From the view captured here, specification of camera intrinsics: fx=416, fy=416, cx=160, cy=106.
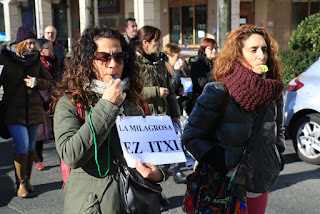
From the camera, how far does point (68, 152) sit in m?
1.93

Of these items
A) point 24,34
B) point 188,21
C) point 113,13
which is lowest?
point 24,34

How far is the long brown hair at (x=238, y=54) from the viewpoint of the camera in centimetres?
284

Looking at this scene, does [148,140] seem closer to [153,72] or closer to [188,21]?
[153,72]

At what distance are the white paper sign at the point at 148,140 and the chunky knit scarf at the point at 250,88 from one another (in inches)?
25.4

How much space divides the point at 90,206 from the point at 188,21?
21701 millimetres

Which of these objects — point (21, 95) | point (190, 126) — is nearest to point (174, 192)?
point (21, 95)

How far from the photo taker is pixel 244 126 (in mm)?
2611

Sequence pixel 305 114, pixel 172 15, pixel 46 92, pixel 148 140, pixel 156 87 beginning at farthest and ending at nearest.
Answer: pixel 172 15, pixel 305 114, pixel 46 92, pixel 156 87, pixel 148 140

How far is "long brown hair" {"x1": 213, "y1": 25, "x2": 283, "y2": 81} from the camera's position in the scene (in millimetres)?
2842

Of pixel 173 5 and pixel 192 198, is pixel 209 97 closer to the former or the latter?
pixel 192 198

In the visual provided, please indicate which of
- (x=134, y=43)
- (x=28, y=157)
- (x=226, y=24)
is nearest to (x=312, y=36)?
(x=226, y=24)

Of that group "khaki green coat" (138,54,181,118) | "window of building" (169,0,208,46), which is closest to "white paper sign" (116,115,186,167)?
"khaki green coat" (138,54,181,118)

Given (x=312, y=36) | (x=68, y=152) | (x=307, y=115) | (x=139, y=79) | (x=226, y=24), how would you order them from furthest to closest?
(x=312, y=36) → (x=226, y=24) → (x=307, y=115) → (x=139, y=79) → (x=68, y=152)

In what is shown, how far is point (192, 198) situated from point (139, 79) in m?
Result: 0.82
